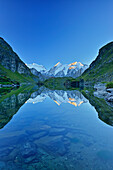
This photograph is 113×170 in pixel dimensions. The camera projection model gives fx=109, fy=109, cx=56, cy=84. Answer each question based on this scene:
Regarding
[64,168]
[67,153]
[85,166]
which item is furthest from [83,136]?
[64,168]

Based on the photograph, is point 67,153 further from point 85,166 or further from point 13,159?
point 13,159

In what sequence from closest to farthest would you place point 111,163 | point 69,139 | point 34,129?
point 111,163
point 69,139
point 34,129

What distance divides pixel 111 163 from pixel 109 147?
1665mm

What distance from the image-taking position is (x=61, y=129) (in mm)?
11016

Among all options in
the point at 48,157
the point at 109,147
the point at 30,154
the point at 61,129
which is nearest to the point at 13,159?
the point at 30,154

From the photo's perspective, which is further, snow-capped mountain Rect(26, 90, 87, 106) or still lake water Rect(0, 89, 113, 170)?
snow-capped mountain Rect(26, 90, 87, 106)

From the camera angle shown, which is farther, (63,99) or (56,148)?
(63,99)

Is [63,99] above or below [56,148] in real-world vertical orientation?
above

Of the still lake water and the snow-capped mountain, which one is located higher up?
the snow-capped mountain

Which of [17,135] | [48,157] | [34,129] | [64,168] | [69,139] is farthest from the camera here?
[34,129]

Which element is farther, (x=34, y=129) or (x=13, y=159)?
(x=34, y=129)

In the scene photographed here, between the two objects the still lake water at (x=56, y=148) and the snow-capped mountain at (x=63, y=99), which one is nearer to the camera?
the still lake water at (x=56, y=148)

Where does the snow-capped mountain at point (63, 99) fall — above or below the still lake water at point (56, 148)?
above

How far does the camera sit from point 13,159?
649 cm
